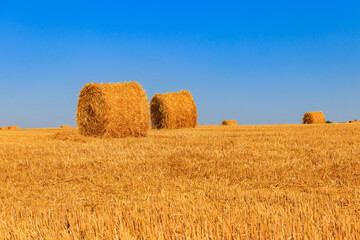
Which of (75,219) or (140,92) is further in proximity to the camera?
(140,92)

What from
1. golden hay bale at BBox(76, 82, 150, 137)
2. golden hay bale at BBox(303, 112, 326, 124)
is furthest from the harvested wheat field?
golden hay bale at BBox(303, 112, 326, 124)

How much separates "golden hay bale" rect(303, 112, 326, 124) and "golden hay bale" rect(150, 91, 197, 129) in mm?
11103

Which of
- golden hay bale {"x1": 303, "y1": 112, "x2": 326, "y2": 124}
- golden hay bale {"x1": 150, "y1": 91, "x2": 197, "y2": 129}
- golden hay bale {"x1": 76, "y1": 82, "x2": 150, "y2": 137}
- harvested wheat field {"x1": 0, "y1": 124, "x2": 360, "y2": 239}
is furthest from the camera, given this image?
golden hay bale {"x1": 303, "y1": 112, "x2": 326, "y2": 124}

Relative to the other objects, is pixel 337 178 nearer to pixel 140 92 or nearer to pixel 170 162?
pixel 170 162

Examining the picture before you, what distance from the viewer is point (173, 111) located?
1917cm

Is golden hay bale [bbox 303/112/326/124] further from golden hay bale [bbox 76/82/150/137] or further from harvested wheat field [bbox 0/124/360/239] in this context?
harvested wheat field [bbox 0/124/360/239]

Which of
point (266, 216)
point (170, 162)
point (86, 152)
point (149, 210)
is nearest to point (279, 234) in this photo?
point (266, 216)

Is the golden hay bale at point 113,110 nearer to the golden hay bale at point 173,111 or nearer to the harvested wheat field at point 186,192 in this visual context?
the harvested wheat field at point 186,192

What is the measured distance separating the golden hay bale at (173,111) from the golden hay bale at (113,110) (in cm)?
468

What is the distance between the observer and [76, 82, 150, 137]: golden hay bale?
13094mm

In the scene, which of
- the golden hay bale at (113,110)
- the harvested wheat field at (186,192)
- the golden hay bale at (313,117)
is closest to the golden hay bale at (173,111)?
the golden hay bale at (113,110)

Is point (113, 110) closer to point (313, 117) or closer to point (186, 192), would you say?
point (186, 192)

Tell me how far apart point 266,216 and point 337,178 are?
3269 millimetres

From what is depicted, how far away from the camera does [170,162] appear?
715 centimetres
